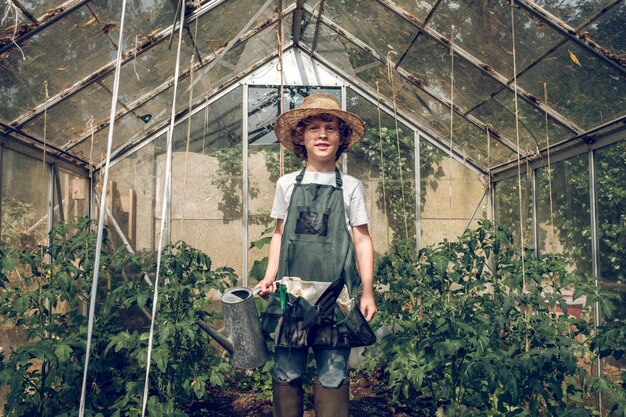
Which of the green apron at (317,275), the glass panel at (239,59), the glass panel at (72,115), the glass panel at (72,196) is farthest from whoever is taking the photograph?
the glass panel at (239,59)

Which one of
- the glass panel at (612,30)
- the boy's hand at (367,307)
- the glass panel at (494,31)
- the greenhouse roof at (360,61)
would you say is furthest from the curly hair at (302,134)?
the glass panel at (612,30)

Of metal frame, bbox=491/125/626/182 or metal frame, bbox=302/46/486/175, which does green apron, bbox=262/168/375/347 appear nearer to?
metal frame, bbox=491/125/626/182

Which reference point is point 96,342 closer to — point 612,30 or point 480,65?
point 480,65

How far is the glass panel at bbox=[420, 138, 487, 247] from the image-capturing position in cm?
502

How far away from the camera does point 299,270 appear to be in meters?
2.00

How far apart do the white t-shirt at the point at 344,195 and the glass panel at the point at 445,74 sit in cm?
196

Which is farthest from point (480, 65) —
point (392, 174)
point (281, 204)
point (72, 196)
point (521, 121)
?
point (72, 196)

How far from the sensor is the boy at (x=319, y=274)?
1902 millimetres

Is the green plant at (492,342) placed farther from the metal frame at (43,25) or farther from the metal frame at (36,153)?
the metal frame at (36,153)

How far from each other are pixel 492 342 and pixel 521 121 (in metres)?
1.99

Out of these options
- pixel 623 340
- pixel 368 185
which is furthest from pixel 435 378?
pixel 368 185

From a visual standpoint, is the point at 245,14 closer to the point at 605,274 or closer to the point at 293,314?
the point at 293,314

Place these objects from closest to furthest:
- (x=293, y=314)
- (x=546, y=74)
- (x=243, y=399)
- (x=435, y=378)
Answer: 1. (x=293, y=314)
2. (x=435, y=378)
3. (x=546, y=74)
4. (x=243, y=399)

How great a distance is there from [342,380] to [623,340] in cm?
123
